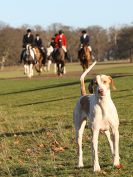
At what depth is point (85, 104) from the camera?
7.50 m

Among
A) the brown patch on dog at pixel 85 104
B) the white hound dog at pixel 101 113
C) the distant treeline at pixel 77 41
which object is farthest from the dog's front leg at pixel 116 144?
the distant treeline at pixel 77 41

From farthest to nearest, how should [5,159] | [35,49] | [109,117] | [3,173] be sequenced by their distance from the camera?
[35,49] → [5,159] → [3,173] → [109,117]

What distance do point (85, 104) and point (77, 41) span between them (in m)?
93.7

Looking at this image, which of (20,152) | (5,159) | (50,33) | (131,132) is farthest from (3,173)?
(50,33)

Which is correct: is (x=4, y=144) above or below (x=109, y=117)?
below

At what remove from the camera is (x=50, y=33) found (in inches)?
4377

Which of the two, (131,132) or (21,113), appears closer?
(131,132)

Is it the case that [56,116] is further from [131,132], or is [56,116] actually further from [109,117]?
[109,117]

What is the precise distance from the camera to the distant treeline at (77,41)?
84188 millimetres

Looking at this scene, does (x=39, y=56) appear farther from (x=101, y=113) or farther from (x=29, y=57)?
(x=101, y=113)

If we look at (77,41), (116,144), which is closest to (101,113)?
(116,144)

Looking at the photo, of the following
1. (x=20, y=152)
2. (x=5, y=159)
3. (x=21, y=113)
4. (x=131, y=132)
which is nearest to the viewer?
(x=5, y=159)

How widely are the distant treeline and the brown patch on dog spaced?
5792 cm

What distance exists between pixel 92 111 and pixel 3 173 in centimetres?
168
